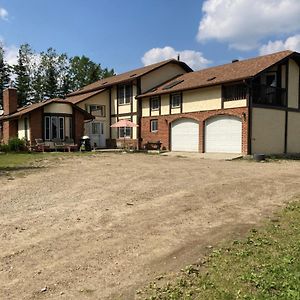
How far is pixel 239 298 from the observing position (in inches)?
140

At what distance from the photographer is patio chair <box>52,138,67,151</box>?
27.8 metres

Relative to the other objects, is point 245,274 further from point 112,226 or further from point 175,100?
point 175,100

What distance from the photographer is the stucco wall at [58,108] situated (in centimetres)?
2823

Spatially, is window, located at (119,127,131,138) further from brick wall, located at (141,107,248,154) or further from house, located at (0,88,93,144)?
house, located at (0,88,93,144)

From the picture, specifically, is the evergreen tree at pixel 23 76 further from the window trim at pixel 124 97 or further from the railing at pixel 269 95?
A: the railing at pixel 269 95

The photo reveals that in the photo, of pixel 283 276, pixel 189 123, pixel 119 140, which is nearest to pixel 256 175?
pixel 283 276

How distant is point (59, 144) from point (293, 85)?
18.1 meters

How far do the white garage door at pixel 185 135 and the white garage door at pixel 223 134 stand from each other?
119cm

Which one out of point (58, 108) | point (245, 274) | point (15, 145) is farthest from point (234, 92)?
point (245, 274)

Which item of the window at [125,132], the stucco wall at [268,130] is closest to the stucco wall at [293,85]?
the stucco wall at [268,130]

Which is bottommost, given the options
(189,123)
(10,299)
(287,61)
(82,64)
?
(10,299)

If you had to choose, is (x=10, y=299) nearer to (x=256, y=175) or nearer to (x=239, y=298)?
(x=239, y=298)

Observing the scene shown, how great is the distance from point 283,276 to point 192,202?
4217 millimetres

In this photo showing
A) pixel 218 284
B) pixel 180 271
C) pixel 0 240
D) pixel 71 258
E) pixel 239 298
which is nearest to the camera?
pixel 239 298
